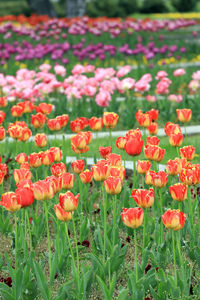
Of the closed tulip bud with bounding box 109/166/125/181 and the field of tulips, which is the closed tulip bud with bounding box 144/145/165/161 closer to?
the field of tulips

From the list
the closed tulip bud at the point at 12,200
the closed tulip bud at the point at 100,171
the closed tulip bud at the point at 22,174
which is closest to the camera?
the closed tulip bud at the point at 12,200

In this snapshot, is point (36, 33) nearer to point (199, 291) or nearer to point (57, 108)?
point (57, 108)

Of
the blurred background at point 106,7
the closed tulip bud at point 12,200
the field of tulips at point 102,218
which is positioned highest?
the closed tulip bud at point 12,200

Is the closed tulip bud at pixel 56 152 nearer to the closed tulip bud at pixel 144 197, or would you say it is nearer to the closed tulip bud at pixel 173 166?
the closed tulip bud at pixel 173 166

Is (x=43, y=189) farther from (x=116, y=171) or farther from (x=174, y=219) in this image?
(x=174, y=219)

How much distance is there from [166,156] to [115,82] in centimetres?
186

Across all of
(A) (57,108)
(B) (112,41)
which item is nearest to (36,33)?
(B) (112,41)

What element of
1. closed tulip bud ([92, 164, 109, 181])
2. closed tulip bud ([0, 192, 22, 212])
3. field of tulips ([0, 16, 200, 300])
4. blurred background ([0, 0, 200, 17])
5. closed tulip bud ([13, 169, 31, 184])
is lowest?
blurred background ([0, 0, 200, 17])

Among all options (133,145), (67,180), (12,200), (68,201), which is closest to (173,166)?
(133,145)

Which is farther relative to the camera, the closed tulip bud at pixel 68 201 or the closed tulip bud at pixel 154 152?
the closed tulip bud at pixel 154 152

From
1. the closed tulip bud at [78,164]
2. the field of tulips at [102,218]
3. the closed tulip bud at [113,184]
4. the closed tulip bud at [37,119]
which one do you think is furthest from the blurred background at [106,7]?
the closed tulip bud at [113,184]

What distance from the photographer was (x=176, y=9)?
36438mm

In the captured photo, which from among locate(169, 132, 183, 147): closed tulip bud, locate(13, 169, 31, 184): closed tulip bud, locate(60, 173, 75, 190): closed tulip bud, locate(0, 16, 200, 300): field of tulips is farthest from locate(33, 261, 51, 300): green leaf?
locate(169, 132, 183, 147): closed tulip bud

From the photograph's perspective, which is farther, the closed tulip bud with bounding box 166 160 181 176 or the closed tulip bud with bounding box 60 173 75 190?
the closed tulip bud with bounding box 166 160 181 176
